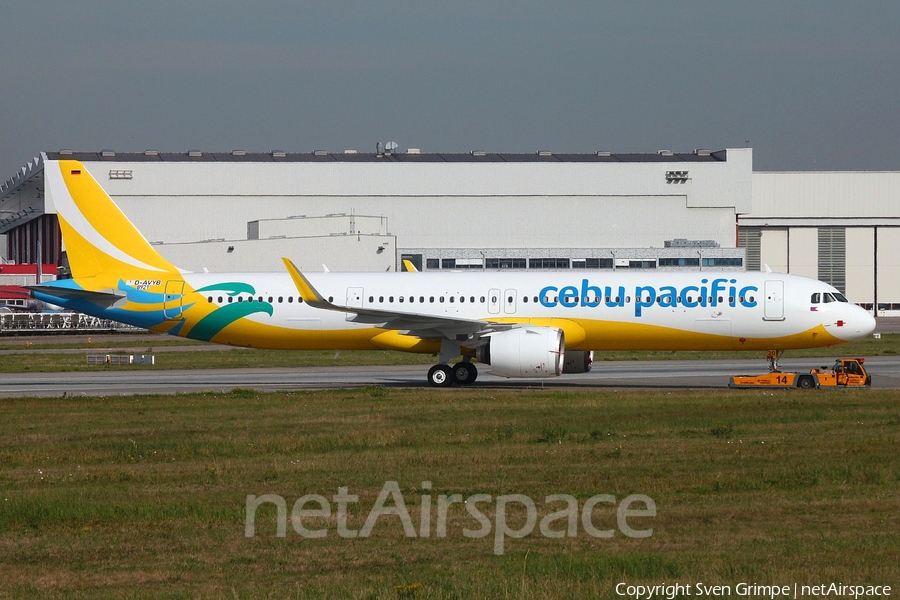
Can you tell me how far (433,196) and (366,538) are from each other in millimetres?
87796

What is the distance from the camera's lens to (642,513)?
1307 centimetres

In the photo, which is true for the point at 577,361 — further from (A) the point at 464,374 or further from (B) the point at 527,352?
(B) the point at 527,352

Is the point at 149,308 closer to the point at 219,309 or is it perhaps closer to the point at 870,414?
the point at 219,309

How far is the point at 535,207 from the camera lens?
9938 centimetres

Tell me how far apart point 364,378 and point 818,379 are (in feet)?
50.5

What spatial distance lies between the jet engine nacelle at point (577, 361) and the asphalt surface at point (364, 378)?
1.61 ft

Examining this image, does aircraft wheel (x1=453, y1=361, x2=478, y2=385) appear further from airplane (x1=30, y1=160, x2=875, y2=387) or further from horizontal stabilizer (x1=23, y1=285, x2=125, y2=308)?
horizontal stabilizer (x1=23, y1=285, x2=125, y2=308)

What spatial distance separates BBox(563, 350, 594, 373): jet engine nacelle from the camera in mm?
34594

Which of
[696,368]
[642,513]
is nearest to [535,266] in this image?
[696,368]

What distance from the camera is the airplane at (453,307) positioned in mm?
32781

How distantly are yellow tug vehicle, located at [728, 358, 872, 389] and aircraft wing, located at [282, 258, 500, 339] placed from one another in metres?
7.41

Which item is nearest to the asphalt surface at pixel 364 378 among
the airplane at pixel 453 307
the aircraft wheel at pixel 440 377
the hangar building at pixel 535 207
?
the aircraft wheel at pixel 440 377

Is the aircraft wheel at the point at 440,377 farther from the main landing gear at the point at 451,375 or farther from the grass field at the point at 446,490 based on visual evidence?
the grass field at the point at 446,490

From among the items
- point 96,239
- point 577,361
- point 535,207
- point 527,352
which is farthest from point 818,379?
point 535,207
